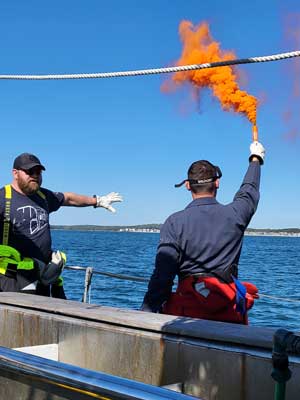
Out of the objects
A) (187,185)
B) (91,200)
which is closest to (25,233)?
(91,200)

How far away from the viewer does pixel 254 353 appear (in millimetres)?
2910

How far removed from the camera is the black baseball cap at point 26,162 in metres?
5.02

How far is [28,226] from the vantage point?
197 inches

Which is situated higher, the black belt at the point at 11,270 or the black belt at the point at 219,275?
the black belt at the point at 219,275

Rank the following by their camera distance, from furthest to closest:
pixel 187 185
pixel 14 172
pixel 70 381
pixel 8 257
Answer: pixel 14 172
pixel 8 257
pixel 187 185
pixel 70 381

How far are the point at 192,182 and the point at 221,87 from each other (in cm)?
87

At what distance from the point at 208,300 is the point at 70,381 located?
1645mm

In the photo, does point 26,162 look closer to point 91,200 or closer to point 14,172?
point 14,172

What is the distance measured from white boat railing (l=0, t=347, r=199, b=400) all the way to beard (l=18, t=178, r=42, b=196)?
269cm

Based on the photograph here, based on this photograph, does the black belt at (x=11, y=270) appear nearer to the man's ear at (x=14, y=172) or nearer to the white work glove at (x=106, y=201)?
the man's ear at (x=14, y=172)

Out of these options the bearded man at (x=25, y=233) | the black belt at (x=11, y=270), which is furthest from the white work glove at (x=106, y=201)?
the black belt at (x=11, y=270)

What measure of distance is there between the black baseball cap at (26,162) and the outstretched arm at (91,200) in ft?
2.56

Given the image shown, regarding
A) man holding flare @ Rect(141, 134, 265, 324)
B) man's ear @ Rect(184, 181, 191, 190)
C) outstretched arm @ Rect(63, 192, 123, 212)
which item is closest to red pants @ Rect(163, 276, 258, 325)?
man holding flare @ Rect(141, 134, 265, 324)

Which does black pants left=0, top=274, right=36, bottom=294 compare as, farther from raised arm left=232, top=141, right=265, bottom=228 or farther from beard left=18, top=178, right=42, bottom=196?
raised arm left=232, top=141, right=265, bottom=228
